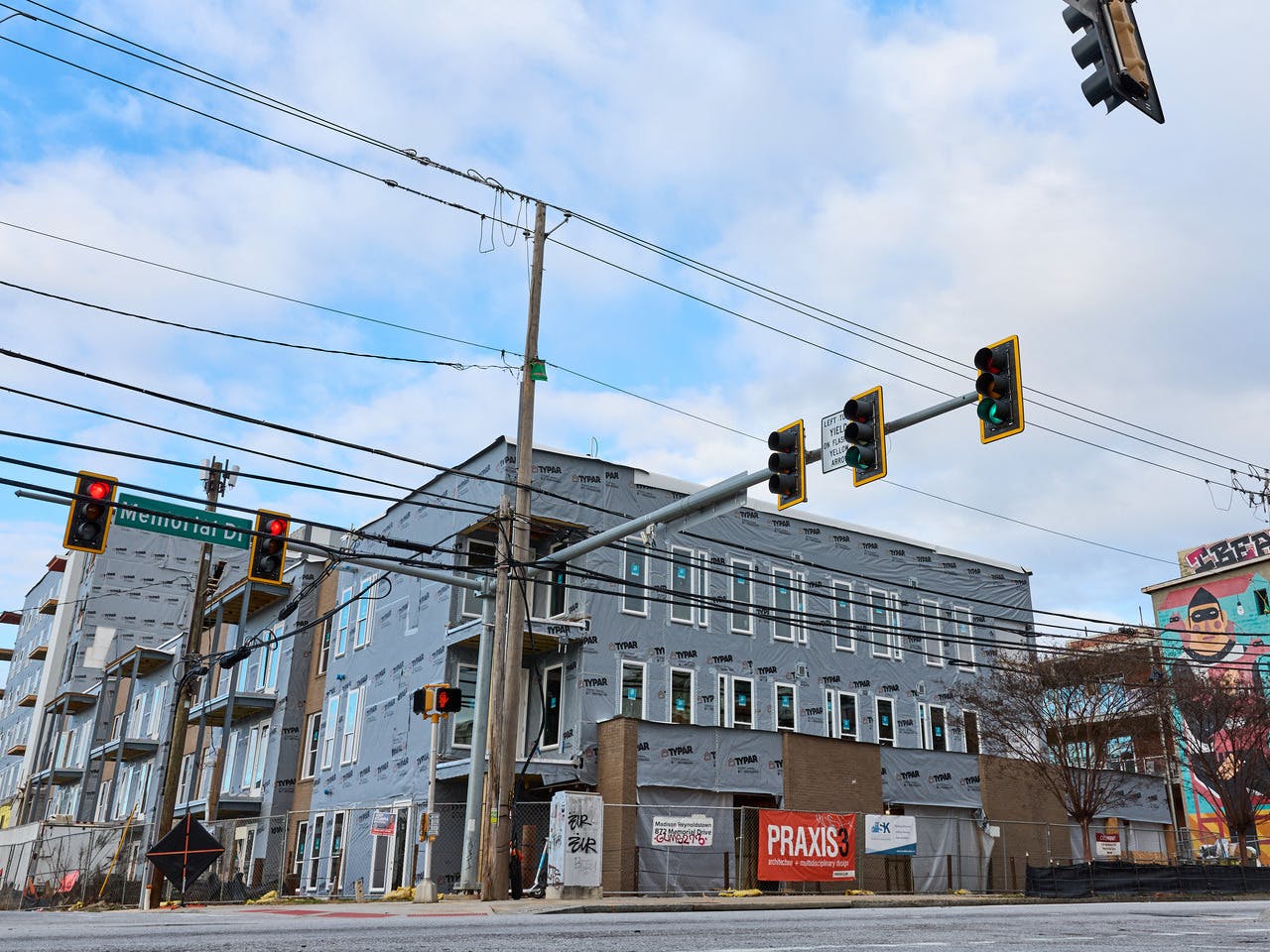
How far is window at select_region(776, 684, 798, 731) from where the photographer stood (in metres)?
34.4

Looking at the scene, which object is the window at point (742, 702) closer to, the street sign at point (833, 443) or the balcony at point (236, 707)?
the balcony at point (236, 707)

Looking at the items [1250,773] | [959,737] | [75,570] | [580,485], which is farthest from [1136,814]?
[75,570]

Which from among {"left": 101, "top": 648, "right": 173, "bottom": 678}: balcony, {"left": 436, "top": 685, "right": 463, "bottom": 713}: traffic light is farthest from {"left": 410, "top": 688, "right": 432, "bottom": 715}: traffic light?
{"left": 101, "top": 648, "right": 173, "bottom": 678}: balcony

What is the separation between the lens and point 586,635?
1208 inches

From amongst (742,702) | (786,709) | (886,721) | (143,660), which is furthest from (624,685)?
(143,660)

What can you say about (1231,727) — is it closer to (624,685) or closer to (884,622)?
(884,622)

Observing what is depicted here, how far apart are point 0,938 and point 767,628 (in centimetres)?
2703

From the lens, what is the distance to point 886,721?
1462 inches

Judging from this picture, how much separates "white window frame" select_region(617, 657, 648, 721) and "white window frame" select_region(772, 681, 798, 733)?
4.85 m

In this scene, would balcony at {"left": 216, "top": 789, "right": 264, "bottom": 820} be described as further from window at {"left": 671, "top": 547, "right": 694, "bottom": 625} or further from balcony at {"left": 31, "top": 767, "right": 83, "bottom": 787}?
balcony at {"left": 31, "top": 767, "right": 83, "bottom": 787}

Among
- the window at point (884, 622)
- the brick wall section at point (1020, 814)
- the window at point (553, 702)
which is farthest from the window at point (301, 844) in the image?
the brick wall section at point (1020, 814)

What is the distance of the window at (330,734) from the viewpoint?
36219 millimetres

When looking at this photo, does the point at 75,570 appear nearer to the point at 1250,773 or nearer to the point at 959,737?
the point at 959,737

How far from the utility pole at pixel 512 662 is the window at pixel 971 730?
75.2ft
